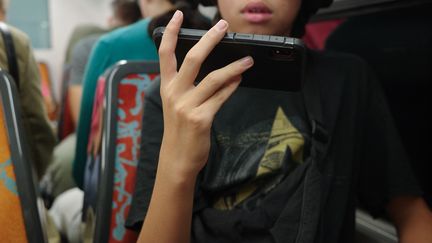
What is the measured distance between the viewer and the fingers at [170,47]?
1.97 feet

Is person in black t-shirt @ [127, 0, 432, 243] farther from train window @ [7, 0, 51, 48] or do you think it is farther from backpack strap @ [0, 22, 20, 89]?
train window @ [7, 0, 51, 48]

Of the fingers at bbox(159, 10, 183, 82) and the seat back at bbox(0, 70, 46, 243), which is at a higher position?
the fingers at bbox(159, 10, 183, 82)

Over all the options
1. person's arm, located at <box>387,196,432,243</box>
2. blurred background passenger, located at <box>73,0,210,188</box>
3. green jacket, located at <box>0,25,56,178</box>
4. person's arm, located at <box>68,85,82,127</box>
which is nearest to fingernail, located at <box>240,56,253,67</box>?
person's arm, located at <box>387,196,432,243</box>

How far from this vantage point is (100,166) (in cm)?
105

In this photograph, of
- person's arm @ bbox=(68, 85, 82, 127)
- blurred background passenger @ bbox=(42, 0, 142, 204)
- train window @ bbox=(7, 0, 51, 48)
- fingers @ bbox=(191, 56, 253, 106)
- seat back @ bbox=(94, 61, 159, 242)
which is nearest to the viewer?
fingers @ bbox=(191, 56, 253, 106)

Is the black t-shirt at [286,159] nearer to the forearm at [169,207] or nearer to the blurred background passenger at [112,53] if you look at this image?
the forearm at [169,207]

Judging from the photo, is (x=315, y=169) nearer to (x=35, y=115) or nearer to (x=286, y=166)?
(x=286, y=166)

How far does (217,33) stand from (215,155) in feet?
1.01

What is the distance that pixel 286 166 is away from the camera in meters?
0.80

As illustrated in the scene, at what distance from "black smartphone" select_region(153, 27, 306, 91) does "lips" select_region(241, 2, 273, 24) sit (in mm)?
137

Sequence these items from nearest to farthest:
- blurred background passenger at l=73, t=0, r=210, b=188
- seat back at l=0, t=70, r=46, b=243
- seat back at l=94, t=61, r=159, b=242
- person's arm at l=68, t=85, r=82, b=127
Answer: seat back at l=0, t=70, r=46, b=243 → seat back at l=94, t=61, r=159, b=242 → blurred background passenger at l=73, t=0, r=210, b=188 → person's arm at l=68, t=85, r=82, b=127

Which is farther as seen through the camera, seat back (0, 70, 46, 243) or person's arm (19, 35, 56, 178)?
person's arm (19, 35, 56, 178)

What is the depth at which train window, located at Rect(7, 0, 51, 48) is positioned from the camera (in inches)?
159

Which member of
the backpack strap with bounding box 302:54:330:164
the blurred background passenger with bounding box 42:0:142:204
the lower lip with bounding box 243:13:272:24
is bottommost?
the blurred background passenger with bounding box 42:0:142:204
